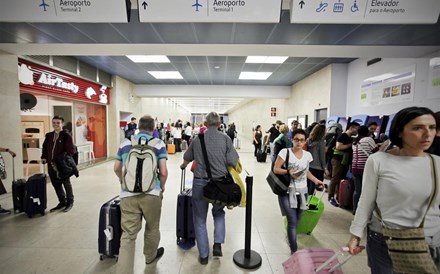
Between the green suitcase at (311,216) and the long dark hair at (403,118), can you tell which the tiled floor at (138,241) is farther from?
the long dark hair at (403,118)

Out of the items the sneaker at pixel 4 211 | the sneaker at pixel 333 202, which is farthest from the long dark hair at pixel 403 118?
the sneaker at pixel 4 211

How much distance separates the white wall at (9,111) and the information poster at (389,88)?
8.26m

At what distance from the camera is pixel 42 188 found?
11.0 ft

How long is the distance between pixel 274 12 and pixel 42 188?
168 inches

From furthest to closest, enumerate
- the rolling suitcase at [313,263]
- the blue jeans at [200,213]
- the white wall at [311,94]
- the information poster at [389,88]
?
the white wall at [311,94] < the information poster at [389,88] < the blue jeans at [200,213] < the rolling suitcase at [313,263]

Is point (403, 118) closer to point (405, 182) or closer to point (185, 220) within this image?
point (405, 182)

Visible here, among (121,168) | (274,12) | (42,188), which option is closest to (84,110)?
(42,188)

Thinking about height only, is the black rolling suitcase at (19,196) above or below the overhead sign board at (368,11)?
below

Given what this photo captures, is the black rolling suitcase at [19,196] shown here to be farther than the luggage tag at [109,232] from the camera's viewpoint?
Yes

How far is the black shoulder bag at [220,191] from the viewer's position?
2062 mm

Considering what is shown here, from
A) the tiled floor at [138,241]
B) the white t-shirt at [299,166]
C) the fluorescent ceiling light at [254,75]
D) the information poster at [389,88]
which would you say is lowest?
the tiled floor at [138,241]

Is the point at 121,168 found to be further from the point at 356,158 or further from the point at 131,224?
the point at 356,158

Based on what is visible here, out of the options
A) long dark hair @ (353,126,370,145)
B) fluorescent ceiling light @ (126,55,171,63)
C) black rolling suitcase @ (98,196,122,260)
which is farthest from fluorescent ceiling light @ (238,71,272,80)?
black rolling suitcase @ (98,196,122,260)

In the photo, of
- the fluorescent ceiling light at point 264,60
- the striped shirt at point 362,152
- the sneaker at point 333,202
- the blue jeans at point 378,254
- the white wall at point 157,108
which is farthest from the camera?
the white wall at point 157,108
